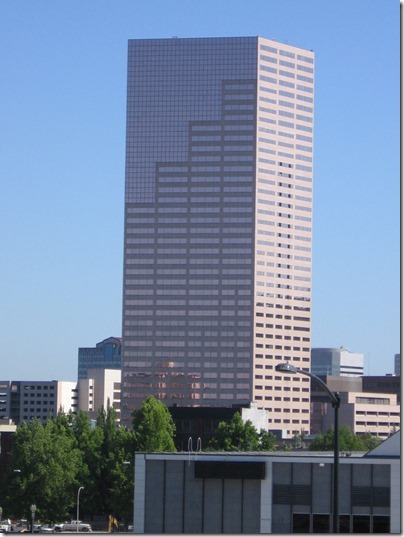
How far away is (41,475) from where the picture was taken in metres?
111

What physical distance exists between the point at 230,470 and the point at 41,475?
52.0 meters

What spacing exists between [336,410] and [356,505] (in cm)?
2578

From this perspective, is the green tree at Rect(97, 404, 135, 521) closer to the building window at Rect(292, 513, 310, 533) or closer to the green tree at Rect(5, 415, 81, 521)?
the green tree at Rect(5, 415, 81, 521)

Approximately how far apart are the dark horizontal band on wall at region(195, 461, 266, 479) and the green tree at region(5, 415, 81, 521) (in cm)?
5055

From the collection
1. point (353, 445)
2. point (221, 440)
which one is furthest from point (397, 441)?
point (353, 445)

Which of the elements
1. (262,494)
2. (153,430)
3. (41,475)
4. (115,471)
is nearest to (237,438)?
(153,430)

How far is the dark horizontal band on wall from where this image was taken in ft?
203

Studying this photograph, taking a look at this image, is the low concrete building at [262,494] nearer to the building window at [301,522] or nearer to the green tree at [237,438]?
the building window at [301,522]

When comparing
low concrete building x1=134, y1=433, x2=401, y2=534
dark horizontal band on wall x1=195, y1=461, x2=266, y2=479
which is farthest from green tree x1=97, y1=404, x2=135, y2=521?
dark horizontal band on wall x1=195, y1=461, x2=266, y2=479

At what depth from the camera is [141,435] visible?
116m

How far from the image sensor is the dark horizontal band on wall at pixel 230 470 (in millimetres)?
61844

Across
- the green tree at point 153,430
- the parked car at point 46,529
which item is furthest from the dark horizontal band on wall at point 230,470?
the parked car at point 46,529

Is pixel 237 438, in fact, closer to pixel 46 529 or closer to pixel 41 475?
pixel 46 529

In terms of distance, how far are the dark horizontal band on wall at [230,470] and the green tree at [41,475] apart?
166 feet
